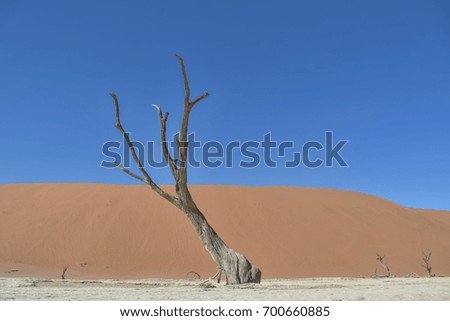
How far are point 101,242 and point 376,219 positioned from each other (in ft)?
82.6

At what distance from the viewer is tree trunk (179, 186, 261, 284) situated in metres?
11.0

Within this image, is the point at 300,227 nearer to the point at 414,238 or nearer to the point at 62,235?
the point at 414,238

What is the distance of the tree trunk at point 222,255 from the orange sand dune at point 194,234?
1572cm

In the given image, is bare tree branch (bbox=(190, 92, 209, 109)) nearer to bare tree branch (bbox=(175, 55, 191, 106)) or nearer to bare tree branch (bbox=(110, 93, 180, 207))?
bare tree branch (bbox=(175, 55, 191, 106))

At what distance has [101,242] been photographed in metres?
30.7

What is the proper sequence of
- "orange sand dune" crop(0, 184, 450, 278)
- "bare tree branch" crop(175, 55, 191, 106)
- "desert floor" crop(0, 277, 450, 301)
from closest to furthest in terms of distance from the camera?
"desert floor" crop(0, 277, 450, 301) < "bare tree branch" crop(175, 55, 191, 106) < "orange sand dune" crop(0, 184, 450, 278)

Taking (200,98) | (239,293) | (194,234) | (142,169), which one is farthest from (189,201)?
(194,234)

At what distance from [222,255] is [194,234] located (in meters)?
22.7

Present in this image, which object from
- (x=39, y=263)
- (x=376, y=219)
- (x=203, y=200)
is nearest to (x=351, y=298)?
(x=39, y=263)

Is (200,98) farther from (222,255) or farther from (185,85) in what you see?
(222,255)

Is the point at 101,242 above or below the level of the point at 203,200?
below

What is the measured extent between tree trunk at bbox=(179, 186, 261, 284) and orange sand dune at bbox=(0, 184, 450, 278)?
15.7 metres

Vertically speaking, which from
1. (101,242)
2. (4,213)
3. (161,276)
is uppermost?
(4,213)

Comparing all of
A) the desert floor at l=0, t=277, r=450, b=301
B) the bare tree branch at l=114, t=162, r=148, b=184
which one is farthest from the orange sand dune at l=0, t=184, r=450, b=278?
the desert floor at l=0, t=277, r=450, b=301
